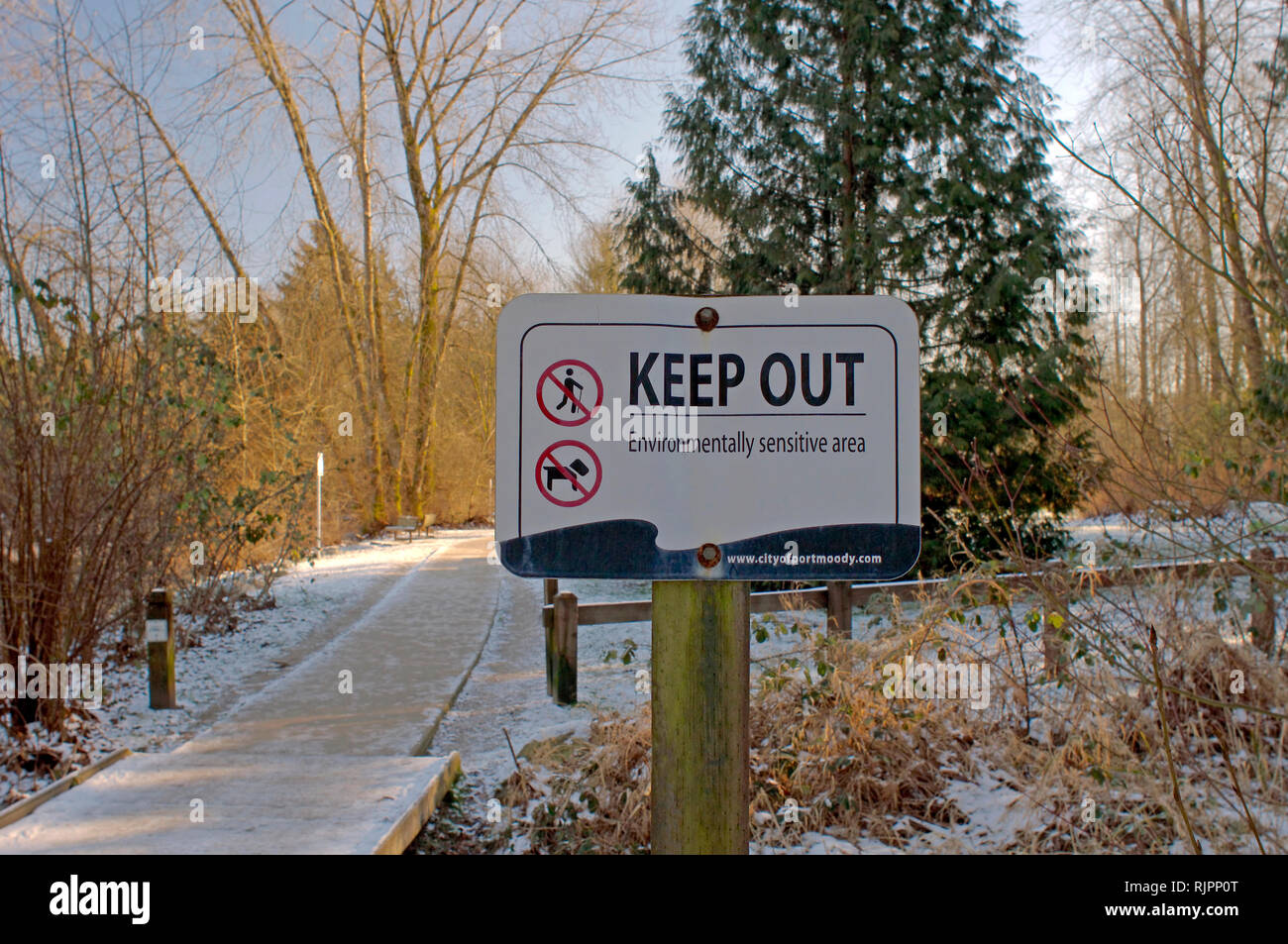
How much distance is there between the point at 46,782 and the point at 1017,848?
445cm

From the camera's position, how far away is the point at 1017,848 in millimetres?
3457

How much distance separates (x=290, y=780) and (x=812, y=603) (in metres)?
4.06

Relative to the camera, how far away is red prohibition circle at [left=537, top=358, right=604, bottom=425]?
1454 mm

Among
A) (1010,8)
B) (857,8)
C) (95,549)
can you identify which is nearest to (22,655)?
(95,549)

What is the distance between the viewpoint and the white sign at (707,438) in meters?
1.45

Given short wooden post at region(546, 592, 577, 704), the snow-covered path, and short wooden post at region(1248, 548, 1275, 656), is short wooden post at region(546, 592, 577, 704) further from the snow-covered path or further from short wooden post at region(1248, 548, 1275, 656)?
short wooden post at region(1248, 548, 1275, 656)

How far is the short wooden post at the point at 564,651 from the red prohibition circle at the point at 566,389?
4.73 meters

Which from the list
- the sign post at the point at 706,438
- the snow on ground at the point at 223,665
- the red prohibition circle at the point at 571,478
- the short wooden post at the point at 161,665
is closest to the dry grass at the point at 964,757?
the sign post at the point at 706,438

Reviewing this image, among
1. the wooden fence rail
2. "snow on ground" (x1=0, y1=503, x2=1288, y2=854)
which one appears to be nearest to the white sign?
"snow on ground" (x1=0, y1=503, x2=1288, y2=854)

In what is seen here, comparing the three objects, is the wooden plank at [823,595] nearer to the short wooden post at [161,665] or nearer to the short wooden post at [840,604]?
the short wooden post at [840,604]

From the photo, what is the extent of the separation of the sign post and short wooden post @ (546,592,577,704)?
15.4 feet

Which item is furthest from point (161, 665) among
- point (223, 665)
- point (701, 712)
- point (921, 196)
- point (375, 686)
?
point (921, 196)

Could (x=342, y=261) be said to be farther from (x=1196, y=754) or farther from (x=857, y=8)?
(x=1196, y=754)

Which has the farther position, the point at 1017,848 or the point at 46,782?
the point at 46,782
